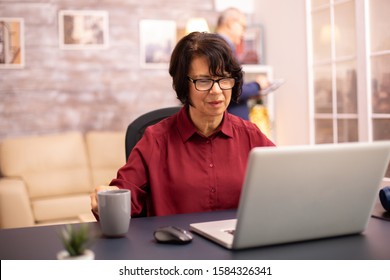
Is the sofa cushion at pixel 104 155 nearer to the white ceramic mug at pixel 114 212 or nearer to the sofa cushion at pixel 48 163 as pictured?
the sofa cushion at pixel 48 163

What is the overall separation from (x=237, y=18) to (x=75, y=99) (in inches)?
65.0

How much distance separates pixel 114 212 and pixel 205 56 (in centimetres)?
67

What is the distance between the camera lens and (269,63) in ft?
15.4

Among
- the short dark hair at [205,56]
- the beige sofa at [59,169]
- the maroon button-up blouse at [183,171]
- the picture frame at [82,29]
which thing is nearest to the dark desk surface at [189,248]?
the maroon button-up blouse at [183,171]

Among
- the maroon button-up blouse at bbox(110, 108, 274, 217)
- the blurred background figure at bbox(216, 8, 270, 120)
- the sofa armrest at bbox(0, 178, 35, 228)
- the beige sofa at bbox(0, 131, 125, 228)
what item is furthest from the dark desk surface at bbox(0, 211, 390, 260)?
the beige sofa at bbox(0, 131, 125, 228)

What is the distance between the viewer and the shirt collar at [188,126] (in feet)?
5.65

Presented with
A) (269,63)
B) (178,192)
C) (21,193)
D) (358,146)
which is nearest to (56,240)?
(178,192)

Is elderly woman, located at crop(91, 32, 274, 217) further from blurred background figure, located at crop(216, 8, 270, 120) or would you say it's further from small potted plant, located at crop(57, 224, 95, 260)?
blurred background figure, located at crop(216, 8, 270, 120)

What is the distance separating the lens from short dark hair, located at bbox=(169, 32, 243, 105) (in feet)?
5.50

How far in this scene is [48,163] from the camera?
418cm

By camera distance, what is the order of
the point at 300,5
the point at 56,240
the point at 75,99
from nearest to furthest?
the point at 56,240 < the point at 300,5 < the point at 75,99

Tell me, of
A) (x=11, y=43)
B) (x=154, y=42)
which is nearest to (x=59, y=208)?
(x=11, y=43)

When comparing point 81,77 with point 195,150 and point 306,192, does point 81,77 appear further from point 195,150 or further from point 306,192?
point 306,192
